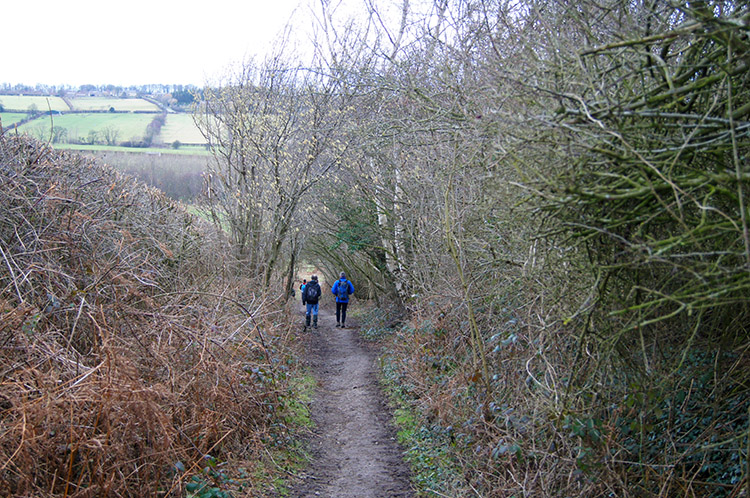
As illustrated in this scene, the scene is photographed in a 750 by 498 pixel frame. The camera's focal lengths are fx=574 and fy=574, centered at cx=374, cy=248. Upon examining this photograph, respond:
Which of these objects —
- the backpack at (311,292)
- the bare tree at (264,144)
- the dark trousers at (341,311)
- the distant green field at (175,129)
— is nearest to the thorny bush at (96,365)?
the bare tree at (264,144)

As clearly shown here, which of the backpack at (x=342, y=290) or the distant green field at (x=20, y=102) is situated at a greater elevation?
the distant green field at (x=20, y=102)

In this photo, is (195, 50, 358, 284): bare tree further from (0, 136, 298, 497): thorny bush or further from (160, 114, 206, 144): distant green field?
(160, 114, 206, 144): distant green field

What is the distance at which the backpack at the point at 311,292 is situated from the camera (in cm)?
1792

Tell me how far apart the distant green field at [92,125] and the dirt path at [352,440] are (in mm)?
6020

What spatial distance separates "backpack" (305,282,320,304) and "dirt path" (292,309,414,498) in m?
4.00

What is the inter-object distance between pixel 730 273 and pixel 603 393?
2.40 meters

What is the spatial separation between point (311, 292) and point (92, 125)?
37.8 ft

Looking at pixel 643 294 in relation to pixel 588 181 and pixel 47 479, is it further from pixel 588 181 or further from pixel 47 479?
pixel 47 479

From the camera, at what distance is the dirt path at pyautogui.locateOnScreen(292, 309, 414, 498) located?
22.4ft

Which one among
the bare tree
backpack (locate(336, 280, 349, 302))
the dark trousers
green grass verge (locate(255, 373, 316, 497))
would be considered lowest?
the dark trousers

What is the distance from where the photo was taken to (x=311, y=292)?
59.1 ft

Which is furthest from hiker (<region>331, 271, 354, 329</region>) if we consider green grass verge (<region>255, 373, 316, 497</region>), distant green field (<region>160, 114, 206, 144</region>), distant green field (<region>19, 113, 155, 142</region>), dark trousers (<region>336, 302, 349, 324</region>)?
distant green field (<region>160, 114, 206, 144</region>)

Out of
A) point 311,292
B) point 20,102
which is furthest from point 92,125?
point 311,292

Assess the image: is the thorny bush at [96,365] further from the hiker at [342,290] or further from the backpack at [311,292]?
the hiker at [342,290]
